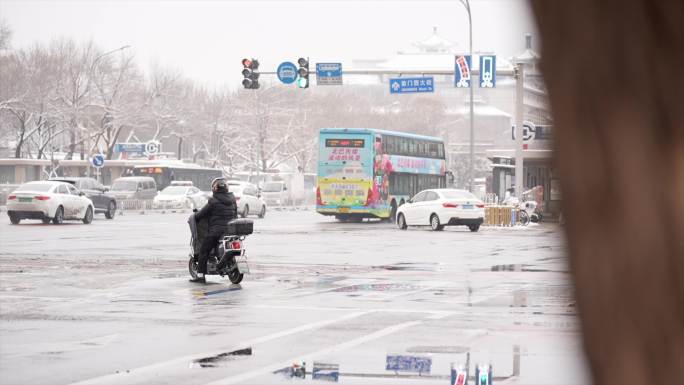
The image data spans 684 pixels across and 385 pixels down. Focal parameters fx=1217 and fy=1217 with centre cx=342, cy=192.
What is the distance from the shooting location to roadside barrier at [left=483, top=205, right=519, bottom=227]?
43.5 metres

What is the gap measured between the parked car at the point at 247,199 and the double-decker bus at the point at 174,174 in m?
17.8

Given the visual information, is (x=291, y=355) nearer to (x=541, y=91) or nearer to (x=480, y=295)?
(x=480, y=295)

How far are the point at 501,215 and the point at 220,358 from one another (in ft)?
112

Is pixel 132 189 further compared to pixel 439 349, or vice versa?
pixel 132 189

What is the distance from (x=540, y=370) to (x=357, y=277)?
10358 millimetres

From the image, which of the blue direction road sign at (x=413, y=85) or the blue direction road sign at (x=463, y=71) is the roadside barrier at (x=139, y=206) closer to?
the blue direction road sign at (x=413, y=85)

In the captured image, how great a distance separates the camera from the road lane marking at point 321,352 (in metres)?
9.15

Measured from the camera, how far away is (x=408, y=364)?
32.5ft

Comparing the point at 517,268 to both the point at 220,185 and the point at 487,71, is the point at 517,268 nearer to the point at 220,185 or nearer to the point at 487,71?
the point at 220,185

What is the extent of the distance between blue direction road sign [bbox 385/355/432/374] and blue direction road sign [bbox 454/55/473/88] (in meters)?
33.3

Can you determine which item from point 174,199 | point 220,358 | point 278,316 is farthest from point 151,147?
point 220,358

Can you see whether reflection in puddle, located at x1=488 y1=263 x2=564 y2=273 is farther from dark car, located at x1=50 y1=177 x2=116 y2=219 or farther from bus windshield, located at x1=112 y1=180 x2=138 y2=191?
bus windshield, located at x1=112 y1=180 x2=138 y2=191

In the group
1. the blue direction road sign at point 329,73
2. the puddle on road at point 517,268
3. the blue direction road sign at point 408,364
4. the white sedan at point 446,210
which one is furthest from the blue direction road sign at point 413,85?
the blue direction road sign at point 408,364

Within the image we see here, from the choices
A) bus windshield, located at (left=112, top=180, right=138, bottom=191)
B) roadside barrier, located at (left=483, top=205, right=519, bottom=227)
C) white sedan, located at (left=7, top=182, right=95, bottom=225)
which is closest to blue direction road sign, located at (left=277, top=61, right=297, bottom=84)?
white sedan, located at (left=7, top=182, right=95, bottom=225)
